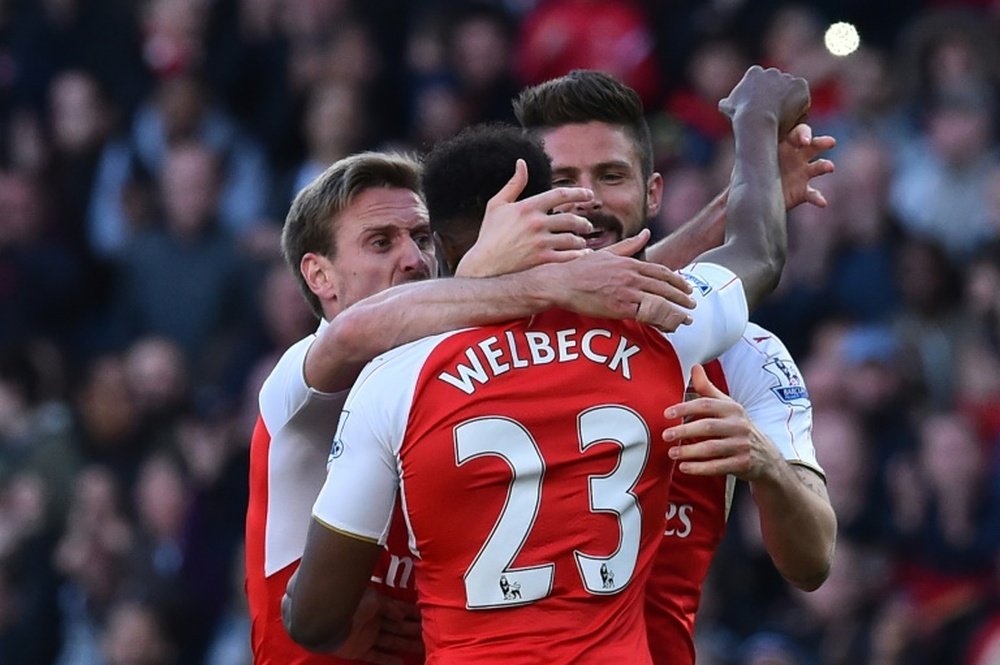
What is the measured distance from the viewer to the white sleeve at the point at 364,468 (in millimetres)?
3896

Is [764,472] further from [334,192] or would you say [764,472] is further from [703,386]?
[334,192]

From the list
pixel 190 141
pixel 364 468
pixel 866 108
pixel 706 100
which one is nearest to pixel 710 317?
pixel 364 468

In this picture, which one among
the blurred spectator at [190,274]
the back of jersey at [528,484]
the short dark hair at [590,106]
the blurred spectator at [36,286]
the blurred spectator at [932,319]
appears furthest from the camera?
the blurred spectator at [36,286]

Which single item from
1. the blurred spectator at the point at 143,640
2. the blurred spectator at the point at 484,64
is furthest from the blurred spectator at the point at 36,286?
the blurred spectator at the point at 484,64

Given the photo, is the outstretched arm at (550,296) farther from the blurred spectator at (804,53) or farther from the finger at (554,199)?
the blurred spectator at (804,53)

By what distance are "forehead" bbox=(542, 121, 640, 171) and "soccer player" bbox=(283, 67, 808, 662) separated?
2.36ft

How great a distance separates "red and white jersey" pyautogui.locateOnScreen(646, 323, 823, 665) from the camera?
14.4 feet

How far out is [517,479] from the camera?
12.6ft

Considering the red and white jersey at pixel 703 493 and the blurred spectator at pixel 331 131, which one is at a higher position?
the blurred spectator at pixel 331 131

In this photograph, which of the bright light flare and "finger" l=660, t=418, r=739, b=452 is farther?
the bright light flare

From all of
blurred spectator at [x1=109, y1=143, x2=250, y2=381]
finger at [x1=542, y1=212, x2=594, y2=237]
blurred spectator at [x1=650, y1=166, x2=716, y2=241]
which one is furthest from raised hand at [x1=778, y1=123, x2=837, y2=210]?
blurred spectator at [x1=109, y1=143, x2=250, y2=381]

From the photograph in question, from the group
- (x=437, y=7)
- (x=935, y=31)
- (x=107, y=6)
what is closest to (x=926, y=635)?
(x=935, y=31)

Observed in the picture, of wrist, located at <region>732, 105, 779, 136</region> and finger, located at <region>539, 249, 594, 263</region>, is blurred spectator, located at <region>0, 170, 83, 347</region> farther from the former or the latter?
finger, located at <region>539, 249, 594, 263</region>

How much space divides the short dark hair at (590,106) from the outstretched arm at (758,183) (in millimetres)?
227
